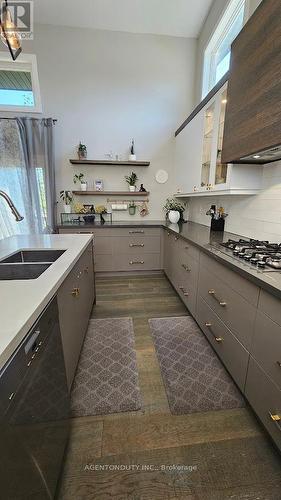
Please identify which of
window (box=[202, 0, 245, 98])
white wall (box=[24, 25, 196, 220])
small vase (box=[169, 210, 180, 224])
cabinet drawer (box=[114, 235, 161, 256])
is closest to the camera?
window (box=[202, 0, 245, 98])

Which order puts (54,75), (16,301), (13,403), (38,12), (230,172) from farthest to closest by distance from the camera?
(54,75), (38,12), (230,172), (16,301), (13,403)

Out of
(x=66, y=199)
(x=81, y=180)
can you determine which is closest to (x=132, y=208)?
(x=81, y=180)

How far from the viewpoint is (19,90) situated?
346cm

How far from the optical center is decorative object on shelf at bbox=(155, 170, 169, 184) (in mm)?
3869

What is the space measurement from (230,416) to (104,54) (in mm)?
4536

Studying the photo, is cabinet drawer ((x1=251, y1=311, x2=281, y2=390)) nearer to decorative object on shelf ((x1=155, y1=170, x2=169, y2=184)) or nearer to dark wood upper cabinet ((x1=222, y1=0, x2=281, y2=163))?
dark wood upper cabinet ((x1=222, y1=0, x2=281, y2=163))

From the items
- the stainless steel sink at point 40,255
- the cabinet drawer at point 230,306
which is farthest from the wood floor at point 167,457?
the stainless steel sink at point 40,255

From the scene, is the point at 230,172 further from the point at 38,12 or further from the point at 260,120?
the point at 38,12

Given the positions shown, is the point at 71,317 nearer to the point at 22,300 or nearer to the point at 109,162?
the point at 22,300

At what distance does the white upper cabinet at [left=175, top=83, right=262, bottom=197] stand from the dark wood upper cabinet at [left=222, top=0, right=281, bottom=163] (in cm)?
17

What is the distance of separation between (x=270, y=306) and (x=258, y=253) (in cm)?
53

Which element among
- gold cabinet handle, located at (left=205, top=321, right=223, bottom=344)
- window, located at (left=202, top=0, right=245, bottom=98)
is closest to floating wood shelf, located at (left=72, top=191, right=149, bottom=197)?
window, located at (left=202, top=0, right=245, bottom=98)

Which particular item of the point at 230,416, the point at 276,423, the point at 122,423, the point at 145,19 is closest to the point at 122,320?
the point at 122,423

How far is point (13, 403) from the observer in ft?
1.99
